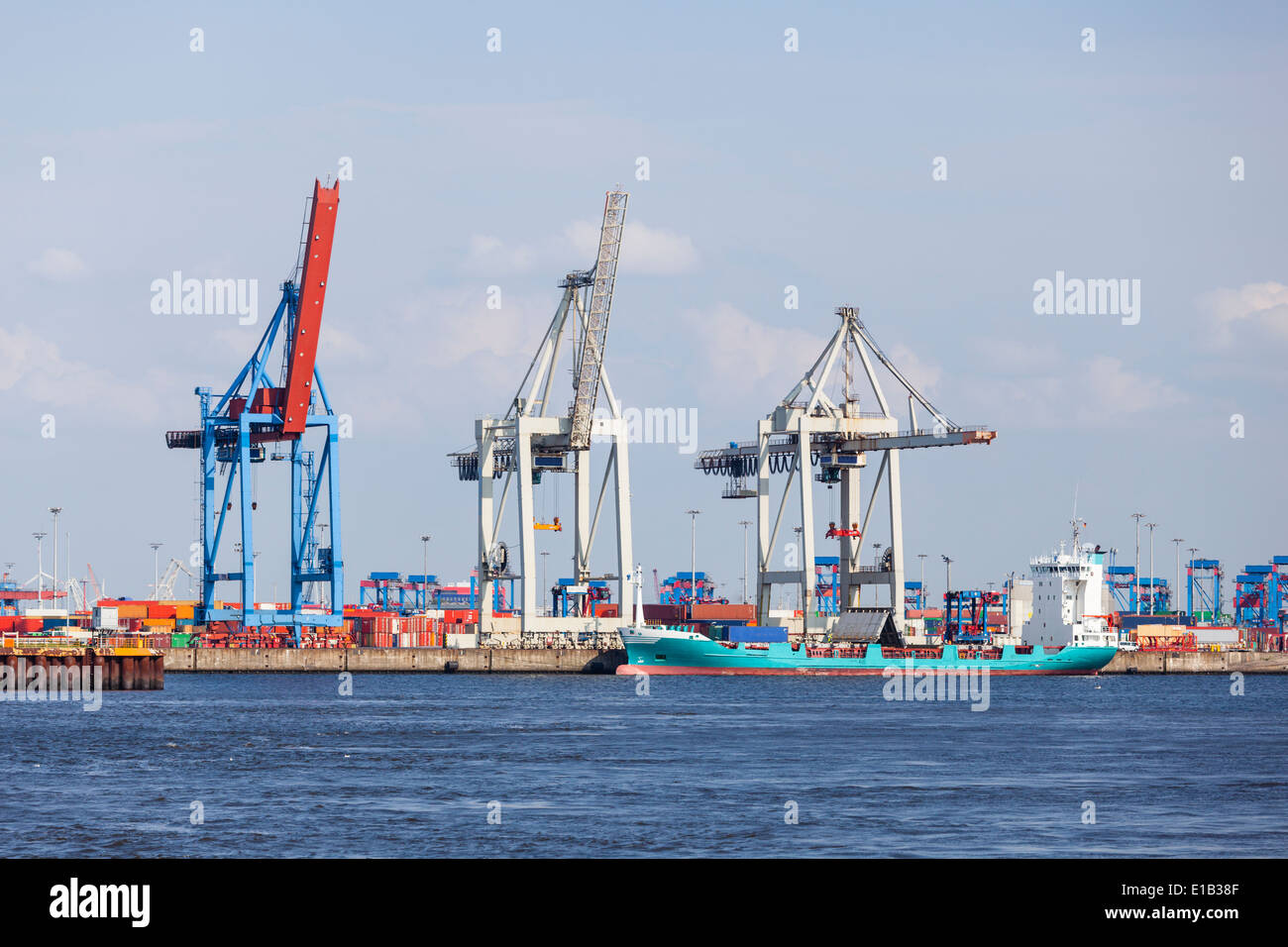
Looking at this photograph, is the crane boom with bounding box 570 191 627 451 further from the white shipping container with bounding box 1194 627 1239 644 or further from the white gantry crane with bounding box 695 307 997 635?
the white shipping container with bounding box 1194 627 1239 644

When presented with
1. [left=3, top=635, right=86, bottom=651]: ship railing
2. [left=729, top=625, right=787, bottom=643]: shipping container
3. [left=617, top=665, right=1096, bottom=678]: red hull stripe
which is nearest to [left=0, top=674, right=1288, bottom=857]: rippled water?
[left=3, top=635, right=86, bottom=651]: ship railing

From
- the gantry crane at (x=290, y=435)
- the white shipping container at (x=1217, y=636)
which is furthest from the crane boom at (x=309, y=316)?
the white shipping container at (x=1217, y=636)

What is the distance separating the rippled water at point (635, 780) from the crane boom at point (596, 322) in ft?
127

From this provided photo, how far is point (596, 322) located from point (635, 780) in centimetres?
7313

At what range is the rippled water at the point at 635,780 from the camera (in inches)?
966

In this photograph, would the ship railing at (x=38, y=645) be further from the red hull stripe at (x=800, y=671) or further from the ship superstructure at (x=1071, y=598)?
the ship superstructure at (x=1071, y=598)

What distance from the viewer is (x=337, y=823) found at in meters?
26.4

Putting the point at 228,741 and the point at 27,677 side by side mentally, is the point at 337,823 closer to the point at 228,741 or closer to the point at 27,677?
the point at 228,741

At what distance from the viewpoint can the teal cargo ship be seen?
96.5 meters
